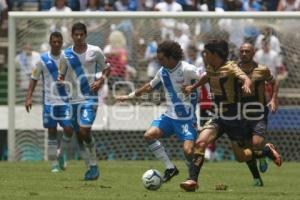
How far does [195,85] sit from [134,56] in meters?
8.04

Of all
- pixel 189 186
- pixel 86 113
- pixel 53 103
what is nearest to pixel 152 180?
pixel 189 186

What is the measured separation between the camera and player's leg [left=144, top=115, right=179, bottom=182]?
47.7ft

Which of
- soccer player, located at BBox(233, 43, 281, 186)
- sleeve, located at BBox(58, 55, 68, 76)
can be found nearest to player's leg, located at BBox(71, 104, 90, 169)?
sleeve, located at BBox(58, 55, 68, 76)

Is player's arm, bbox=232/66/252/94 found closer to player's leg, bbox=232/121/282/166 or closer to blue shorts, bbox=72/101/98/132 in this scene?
player's leg, bbox=232/121/282/166

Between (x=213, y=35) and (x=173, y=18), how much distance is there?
3.14 feet

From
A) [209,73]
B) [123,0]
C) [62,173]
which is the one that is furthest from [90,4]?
[209,73]

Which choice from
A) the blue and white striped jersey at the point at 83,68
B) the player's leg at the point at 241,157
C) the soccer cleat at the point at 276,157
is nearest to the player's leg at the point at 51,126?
the blue and white striped jersey at the point at 83,68

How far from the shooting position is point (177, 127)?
589 inches

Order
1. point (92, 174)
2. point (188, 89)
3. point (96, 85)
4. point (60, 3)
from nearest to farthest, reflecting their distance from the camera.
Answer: point (188, 89), point (96, 85), point (92, 174), point (60, 3)

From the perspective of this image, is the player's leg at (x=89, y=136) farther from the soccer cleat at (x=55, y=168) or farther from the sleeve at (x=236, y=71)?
the sleeve at (x=236, y=71)

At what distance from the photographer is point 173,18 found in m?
21.8

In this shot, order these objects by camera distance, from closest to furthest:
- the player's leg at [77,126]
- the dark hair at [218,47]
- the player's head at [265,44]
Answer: the dark hair at [218,47], the player's leg at [77,126], the player's head at [265,44]

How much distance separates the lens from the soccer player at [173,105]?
1464 centimetres

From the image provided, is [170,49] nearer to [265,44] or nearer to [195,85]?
[195,85]
